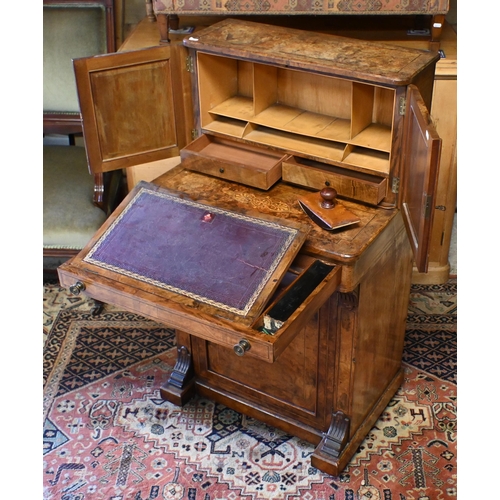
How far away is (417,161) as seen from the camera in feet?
7.44

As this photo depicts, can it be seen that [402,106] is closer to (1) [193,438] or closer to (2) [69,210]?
(1) [193,438]

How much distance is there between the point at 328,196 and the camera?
2516 mm

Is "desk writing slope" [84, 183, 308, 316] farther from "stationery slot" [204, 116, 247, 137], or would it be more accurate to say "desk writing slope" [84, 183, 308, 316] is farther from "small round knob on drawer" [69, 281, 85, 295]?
"stationery slot" [204, 116, 247, 137]

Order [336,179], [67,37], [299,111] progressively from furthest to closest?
1. [67,37]
2. [299,111]
3. [336,179]

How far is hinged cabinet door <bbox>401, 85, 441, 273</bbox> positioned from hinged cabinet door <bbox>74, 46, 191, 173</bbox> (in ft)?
3.10

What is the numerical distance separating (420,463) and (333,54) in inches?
62.4

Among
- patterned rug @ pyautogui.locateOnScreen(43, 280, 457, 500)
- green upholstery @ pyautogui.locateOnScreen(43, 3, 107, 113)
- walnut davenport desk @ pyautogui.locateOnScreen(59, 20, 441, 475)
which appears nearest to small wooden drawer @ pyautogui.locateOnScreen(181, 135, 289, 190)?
walnut davenport desk @ pyautogui.locateOnScreen(59, 20, 441, 475)

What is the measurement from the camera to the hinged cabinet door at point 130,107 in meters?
2.66

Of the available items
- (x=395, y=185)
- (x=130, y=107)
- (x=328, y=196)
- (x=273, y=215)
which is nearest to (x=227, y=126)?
(x=130, y=107)

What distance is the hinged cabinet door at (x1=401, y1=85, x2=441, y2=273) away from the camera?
6.77 ft

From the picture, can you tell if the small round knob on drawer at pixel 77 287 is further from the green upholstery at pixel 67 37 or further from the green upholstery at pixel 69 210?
the green upholstery at pixel 67 37

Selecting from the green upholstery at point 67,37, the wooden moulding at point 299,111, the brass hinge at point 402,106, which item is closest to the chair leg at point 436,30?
the wooden moulding at point 299,111

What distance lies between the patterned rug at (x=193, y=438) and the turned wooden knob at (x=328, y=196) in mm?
1032

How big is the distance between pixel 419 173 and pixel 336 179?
45 centimetres
